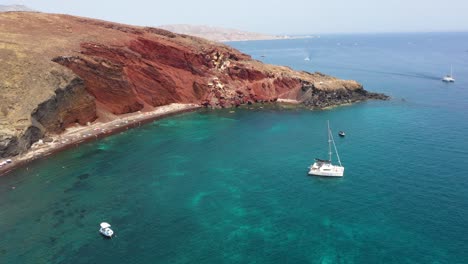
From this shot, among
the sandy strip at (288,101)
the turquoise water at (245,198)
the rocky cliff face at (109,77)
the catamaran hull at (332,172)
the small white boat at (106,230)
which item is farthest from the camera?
the sandy strip at (288,101)

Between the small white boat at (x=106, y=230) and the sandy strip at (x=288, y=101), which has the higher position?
the sandy strip at (x=288, y=101)

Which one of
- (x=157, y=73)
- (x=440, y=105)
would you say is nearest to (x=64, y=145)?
(x=157, y=73)

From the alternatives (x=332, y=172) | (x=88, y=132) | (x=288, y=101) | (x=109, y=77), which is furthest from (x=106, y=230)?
(x=288, y=101)

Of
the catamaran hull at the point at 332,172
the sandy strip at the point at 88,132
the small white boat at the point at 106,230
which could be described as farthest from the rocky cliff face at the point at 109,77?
the catamaran hull at the point at 332,172

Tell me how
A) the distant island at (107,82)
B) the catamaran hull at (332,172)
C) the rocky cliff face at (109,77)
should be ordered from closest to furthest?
the catamaran hull at (332,172)
the distant island at (107,82)
the rocky cliff face at (109,77)

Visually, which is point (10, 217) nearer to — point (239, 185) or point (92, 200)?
point (92, 200)

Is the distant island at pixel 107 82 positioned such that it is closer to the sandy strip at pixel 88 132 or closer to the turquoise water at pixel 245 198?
the sandy strip at pixel 88 132
